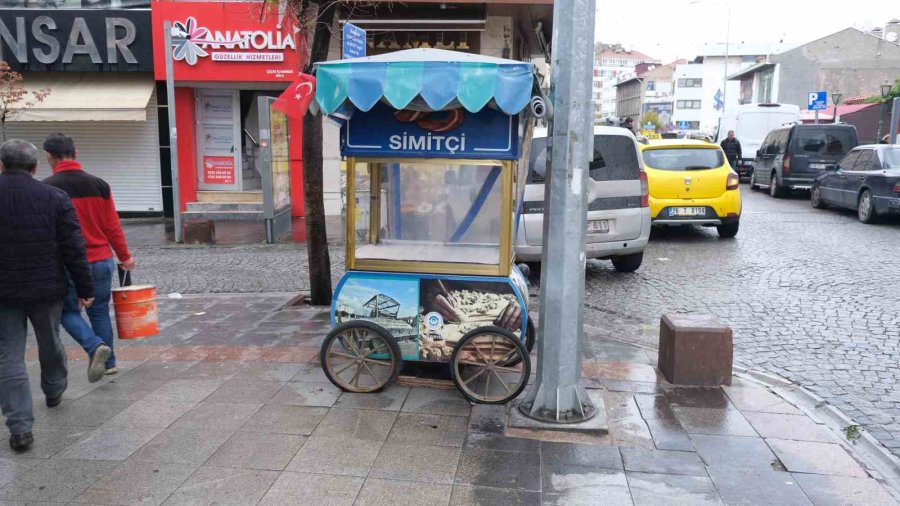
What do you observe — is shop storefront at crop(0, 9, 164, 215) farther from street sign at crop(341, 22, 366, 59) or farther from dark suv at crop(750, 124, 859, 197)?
dark suv at crop(750, 124, 859, 197)

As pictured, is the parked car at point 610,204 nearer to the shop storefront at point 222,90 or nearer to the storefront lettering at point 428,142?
the storefront lettering at point 428,142

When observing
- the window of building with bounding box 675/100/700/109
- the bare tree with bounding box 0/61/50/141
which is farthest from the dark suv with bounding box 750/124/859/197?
the window of building with bounding box 675/100/700/109

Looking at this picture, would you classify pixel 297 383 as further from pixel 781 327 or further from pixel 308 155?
pixel 781 327

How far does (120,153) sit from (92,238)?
11.6m

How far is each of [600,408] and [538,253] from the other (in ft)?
14.0

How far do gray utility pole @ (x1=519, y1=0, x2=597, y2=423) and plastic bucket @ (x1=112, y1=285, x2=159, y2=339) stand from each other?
285 centimetres

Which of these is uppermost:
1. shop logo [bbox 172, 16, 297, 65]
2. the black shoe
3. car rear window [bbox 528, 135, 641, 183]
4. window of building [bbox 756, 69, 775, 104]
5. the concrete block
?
window of building [bbox 756, 69, 775, 104]

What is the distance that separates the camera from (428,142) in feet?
16.6

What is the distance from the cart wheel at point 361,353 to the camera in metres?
5.11

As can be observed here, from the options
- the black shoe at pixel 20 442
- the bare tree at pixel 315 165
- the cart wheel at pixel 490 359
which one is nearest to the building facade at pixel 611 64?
the bare tree at pixel 315 165

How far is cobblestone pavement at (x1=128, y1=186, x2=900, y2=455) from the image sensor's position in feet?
19.6

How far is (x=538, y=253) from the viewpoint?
9023 millimetres

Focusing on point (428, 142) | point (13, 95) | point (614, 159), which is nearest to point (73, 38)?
point (13, 95)

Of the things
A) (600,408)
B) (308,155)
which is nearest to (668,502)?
(600,408)
